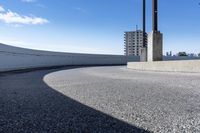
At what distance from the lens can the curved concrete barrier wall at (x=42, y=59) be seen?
2358cm

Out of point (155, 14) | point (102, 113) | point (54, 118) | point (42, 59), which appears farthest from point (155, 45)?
point (54, 118)

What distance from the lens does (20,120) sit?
5.86 m

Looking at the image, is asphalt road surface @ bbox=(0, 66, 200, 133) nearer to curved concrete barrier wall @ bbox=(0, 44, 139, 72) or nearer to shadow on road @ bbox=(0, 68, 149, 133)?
shadow on road @ bbox=(0, 68, 149, 133)

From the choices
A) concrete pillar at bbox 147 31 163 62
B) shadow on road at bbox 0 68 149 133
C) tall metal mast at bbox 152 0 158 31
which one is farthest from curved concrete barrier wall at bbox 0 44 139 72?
shadow on road at bbox 0 68 149 133

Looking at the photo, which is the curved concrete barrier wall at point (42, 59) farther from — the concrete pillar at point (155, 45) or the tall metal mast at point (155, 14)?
the tall metal mast at point (155, 14)

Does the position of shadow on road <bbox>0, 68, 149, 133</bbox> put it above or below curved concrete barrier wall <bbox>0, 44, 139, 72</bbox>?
below

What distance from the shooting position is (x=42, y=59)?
34.4 metres

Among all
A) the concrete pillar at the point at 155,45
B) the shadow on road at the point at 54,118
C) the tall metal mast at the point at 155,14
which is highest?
the tall metal mast at the point at 155,14

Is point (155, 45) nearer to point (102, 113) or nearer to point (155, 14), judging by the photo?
point (155, 14)

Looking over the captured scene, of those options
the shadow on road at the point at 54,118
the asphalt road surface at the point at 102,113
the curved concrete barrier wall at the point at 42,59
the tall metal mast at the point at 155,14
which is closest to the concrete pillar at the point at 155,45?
the tall metal mast at the point at 155,14

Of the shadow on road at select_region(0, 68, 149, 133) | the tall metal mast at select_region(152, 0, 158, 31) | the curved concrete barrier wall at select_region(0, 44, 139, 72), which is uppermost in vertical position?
the tall metal mast at select_region(152, 0, 158, 31)

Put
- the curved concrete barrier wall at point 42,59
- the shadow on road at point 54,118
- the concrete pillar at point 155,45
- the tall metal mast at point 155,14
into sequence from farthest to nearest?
the tall metal mast at point 155,14, the concrete pillar at point 155,45, the curved concrete barrier wall at point 42,59, the shadow on road at point 54,118

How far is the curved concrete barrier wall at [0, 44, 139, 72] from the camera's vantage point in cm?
2358

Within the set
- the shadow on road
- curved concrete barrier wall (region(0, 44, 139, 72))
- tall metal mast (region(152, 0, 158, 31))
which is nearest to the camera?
the shadow on road
